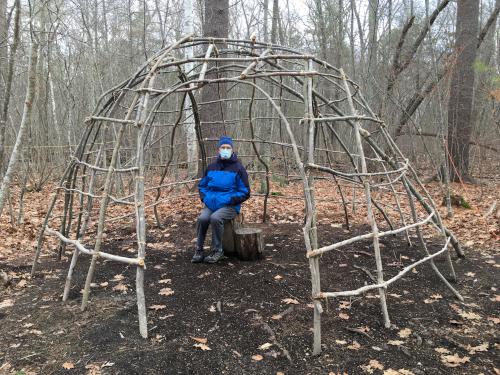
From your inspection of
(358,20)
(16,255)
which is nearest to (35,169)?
(16,255)

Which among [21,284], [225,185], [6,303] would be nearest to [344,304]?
[225,185]

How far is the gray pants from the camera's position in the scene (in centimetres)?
452

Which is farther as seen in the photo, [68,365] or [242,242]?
[242,242]

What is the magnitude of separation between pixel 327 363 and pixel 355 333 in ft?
1.55

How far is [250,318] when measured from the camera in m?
3.30

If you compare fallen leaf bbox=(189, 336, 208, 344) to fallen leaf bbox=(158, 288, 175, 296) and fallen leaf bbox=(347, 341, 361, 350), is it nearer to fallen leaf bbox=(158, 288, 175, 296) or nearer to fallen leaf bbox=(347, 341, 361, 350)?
fallen leaf bbox=(158, 288, 175, 296)

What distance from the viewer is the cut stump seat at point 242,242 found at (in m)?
4.62

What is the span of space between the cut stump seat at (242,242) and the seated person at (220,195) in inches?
7.2

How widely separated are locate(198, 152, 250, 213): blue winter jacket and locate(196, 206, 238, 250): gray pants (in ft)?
0.25

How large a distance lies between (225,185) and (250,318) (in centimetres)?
180

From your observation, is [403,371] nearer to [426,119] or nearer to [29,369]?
[29,369]

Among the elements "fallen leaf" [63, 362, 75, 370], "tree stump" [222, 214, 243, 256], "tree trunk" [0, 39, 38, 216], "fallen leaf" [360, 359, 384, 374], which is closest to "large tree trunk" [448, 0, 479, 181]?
"tree stump" [222, 214, 243, 256]

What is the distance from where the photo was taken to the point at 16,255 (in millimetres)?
5035

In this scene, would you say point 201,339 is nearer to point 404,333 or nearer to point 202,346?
point 202,346
